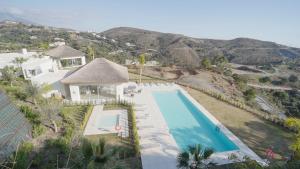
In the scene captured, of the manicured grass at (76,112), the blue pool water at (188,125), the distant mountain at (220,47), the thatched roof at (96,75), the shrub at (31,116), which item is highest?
the distant mountain at (220,47)

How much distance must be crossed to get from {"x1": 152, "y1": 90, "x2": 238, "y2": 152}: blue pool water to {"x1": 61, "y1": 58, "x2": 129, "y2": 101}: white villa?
5.35 metres

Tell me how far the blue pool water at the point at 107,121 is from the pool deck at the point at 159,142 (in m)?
2.12

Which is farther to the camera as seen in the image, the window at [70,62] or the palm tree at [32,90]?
the window at [70,62]

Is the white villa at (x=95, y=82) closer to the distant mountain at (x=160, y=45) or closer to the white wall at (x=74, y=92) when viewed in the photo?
the white wall at (x=74, y=92)

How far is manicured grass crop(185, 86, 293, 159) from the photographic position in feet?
44.2

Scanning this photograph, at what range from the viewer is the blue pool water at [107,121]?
52.7 feet

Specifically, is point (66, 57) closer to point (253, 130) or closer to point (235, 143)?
point (235, 143)

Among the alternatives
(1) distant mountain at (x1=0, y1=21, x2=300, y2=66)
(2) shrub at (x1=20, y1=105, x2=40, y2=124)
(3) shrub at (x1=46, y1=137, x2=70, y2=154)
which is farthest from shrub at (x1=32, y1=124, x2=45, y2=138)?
(1) distant mountain at (x1=0, y1=21, x2=300, y2=66)

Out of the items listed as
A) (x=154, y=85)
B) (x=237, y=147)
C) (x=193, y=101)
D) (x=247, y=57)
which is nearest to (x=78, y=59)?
(x=154, y=85)

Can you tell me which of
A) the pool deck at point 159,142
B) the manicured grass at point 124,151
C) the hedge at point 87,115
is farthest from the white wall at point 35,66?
the manicured grass at point 124,151

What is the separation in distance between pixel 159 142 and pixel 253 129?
821 cm

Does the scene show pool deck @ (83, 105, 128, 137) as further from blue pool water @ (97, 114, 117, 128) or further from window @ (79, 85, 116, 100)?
window @ (79, 85, 116, 100)

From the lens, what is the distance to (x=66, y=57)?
31.0m

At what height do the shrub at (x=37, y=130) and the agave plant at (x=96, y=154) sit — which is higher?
the agave plant at (x=96, y=154)
